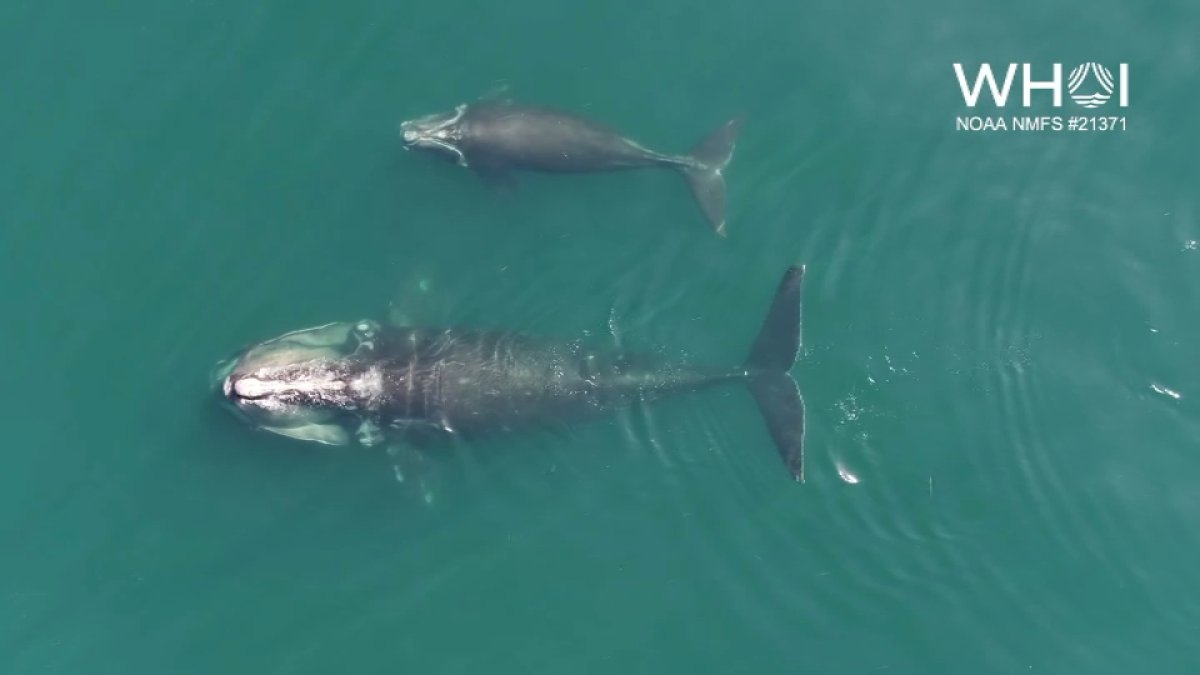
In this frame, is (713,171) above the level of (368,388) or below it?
above

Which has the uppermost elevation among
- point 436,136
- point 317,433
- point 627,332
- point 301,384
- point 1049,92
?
point 1049,92

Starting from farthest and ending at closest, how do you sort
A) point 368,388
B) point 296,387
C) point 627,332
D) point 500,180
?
point 500,180, point 627,332, point 368,388, point 296,387

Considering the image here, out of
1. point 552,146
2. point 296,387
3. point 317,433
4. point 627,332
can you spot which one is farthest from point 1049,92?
point 317,433

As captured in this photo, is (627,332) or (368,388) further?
(627,332)

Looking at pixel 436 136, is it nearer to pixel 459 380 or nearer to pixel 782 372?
pixel 459 380

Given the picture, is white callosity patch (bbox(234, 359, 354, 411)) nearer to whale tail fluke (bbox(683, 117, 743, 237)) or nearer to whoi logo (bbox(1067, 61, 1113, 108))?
whale tail fluke (bbox(683, 117, 743, 237))

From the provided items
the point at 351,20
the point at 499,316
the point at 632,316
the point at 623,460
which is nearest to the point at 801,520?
the point at 623,460

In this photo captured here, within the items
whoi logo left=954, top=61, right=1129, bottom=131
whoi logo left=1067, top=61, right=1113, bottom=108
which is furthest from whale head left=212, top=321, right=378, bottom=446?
whoi logo left=1067, top=61, right=1113, bottom=108
